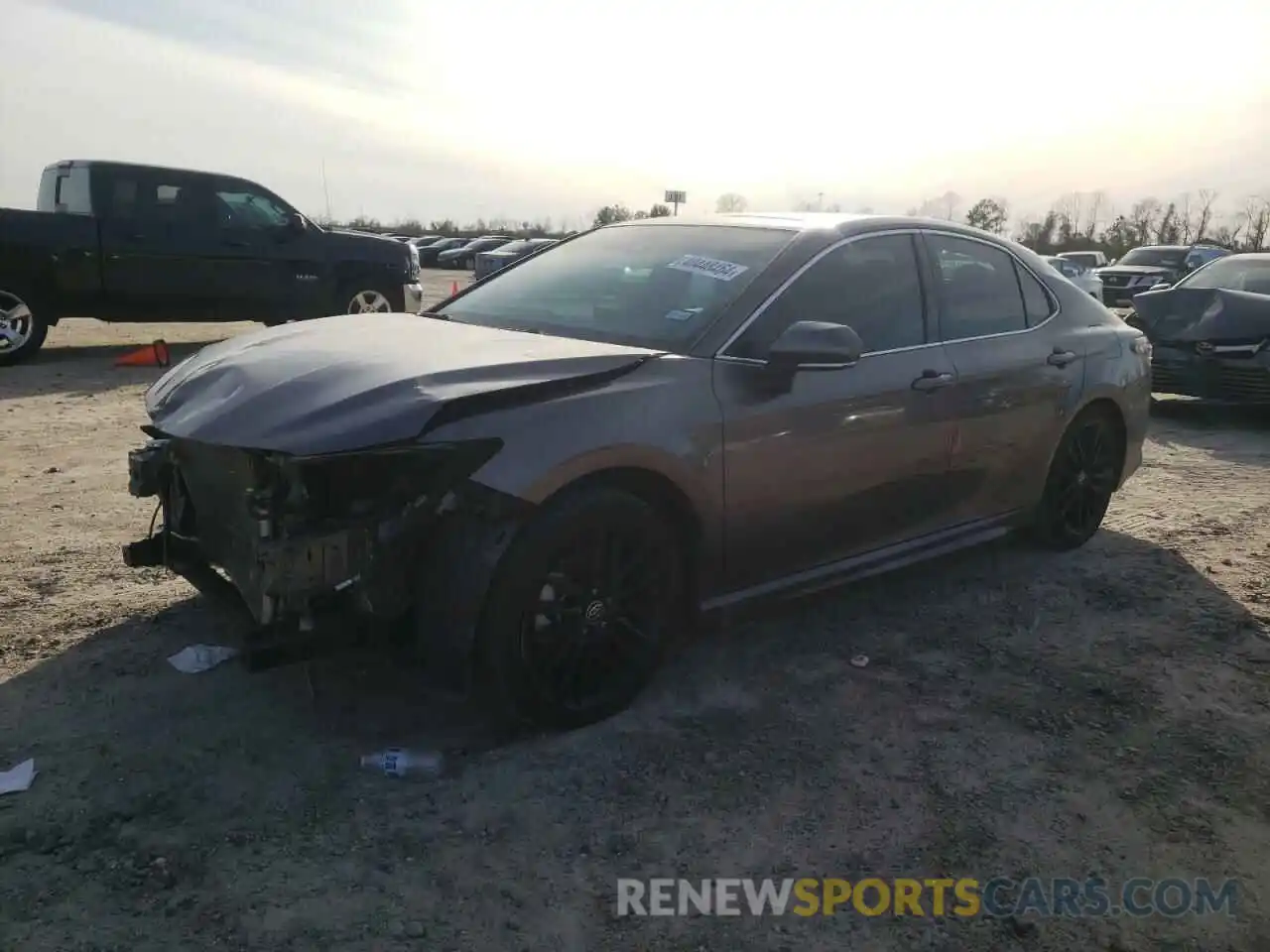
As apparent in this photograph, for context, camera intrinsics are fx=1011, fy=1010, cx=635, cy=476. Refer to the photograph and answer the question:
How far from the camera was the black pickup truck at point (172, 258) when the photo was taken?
393 inches

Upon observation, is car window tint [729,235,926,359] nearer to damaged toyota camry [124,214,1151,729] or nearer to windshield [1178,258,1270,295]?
damaged toyota camry [124,214,1151,729]

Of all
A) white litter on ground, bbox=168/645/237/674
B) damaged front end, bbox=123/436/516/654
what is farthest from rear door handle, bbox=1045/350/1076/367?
white litter on ground, bbox=168/645/237/674

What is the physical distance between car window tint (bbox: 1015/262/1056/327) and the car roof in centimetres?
42

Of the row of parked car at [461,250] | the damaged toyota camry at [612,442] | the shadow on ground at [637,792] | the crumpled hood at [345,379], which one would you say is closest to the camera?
the shadow on ground at [637,792]

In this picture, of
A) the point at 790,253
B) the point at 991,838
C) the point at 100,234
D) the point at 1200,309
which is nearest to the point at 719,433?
the point at 790,253

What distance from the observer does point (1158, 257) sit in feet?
80.6

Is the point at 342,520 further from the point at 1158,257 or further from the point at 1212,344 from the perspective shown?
the point at 1158,257

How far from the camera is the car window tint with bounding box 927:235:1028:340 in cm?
428

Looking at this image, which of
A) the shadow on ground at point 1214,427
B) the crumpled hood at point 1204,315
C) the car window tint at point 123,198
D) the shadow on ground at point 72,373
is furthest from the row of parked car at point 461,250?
the crumpled hood at point 1204,315

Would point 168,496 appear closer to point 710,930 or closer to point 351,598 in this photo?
point 351,598

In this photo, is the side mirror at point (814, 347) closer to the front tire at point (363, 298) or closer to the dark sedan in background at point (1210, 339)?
the dark sedan in background at point (1210, 339)

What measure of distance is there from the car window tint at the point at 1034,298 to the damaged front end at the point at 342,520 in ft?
9.89

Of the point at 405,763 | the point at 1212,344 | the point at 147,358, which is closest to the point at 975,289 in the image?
the point at 405,763

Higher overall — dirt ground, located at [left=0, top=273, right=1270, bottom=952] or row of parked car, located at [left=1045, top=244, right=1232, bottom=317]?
row of parked car, located at [left=1045, top=244, right=1232, bottom=317]
